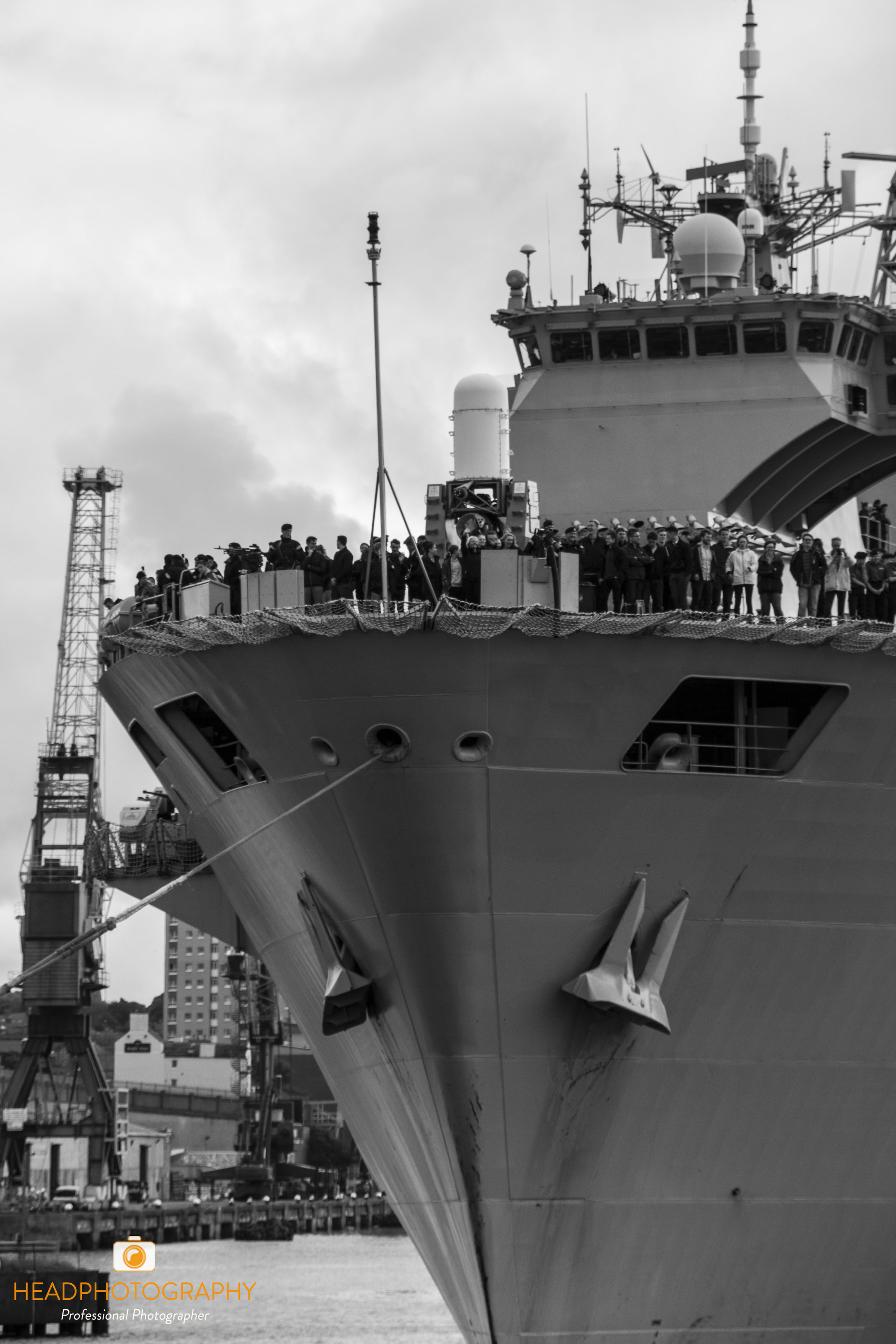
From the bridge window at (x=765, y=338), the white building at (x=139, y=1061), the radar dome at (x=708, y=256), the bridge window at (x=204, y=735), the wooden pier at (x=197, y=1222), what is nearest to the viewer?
the bridge window at (x=204, y=735)

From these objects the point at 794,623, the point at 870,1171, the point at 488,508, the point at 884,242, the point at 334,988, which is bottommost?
the point at 870,1171

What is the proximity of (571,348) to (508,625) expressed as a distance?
8.57 meters

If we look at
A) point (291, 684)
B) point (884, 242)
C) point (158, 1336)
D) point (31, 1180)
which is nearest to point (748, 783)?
point (291, 684)

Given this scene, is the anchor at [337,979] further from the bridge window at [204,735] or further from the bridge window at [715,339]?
the bridge window at [715,339]

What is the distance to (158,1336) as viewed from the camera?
52438 millimetres

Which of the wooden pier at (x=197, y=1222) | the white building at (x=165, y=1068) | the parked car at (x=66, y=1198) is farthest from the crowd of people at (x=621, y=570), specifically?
the white building at (x=165, y=1068)

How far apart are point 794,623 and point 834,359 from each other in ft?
25.7

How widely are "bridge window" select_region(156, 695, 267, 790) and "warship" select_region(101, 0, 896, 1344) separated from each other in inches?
1.3

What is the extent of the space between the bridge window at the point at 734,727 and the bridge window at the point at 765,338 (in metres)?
7.13

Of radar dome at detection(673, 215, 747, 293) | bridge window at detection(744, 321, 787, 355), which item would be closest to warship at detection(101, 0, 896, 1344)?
bridge window at detection(744, 321, 787, 355)

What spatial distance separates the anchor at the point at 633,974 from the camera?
19.0 meters

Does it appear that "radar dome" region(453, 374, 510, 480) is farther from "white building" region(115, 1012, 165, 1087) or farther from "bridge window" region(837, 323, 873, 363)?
"white building" region(115, 1012, 165, 1087)

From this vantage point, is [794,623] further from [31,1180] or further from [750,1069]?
[31,1180]

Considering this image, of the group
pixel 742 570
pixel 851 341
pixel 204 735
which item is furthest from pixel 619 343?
pixel 204 735
